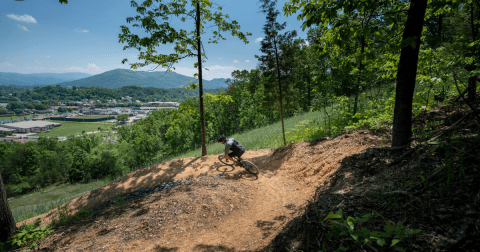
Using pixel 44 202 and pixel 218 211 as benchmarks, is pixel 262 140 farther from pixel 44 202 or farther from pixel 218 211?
pixel 44 202

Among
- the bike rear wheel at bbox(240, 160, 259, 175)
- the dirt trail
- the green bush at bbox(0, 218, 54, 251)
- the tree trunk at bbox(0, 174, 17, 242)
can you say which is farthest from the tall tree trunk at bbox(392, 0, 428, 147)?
the tree trunk at bbox(0, 174, 17, 242)

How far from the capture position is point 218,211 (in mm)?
5203

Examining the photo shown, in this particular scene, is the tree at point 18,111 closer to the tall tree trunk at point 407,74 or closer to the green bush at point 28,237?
the green bush at point 28,237

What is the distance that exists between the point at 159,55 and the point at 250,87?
38275mm

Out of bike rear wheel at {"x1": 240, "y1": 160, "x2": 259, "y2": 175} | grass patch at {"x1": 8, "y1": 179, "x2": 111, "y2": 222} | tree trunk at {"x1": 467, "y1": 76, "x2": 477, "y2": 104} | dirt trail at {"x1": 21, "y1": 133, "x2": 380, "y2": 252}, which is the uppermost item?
tree trunk at {"x1": 467, "y1": 76, "x2": 477, "y2": 104}

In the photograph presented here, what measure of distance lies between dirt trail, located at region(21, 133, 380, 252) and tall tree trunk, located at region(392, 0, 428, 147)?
176cm

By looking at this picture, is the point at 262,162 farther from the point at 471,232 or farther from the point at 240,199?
the point at 471,232

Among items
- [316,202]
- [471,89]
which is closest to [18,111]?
[316,202]

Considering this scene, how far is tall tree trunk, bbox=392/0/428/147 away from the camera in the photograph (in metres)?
3.22

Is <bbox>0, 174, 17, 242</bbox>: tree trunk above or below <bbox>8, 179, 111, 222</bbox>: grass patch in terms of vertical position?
above

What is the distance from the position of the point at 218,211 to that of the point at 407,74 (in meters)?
5.37

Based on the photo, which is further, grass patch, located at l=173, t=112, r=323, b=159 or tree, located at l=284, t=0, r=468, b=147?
grass patch, located at l=173, t=112, r=323, b=159

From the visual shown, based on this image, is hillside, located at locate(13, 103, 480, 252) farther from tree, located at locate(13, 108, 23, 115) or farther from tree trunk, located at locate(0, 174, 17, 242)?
tree, located at locate(13, 108, 23, 115)

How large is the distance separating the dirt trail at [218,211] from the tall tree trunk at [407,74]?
1.76 metres
